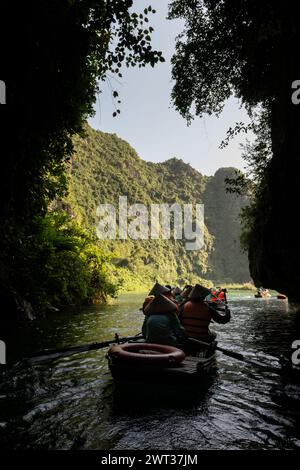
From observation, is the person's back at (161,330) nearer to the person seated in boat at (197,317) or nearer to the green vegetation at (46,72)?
the person seated in boat at (197,317)

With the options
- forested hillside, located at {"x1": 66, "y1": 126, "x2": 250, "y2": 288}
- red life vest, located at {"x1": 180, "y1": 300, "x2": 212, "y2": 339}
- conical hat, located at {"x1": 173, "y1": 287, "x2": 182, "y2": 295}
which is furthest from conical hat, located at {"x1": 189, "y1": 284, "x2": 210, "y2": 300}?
forested hillside, located at {"x1": 66, "y1": 126, "x2": 250, "y2": 288}

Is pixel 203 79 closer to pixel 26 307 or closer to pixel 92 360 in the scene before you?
pixel 92 360

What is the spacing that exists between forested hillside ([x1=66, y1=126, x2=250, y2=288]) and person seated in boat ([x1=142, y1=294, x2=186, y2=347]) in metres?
55.4

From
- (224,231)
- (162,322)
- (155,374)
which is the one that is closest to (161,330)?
(162,322)

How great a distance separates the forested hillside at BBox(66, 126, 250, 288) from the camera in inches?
3826

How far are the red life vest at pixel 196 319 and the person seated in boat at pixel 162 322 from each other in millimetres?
1384

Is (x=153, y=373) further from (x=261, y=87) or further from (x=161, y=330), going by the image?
(x=261, y=87)

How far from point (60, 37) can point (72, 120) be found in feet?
9.32

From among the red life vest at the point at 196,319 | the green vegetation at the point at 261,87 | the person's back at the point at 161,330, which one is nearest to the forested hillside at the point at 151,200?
the green vegetation at the point at 261,87

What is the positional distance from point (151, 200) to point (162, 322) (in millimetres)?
123065

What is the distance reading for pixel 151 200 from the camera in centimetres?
12888

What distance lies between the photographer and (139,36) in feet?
17.8

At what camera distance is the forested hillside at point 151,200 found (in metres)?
97.2
